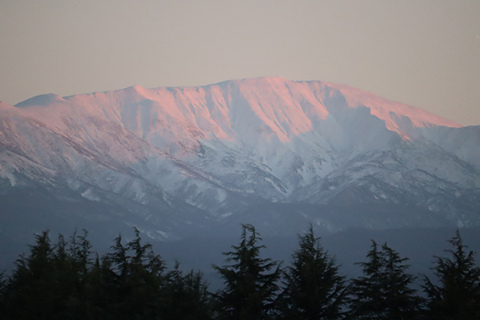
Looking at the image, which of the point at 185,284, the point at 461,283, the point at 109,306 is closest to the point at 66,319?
the point at 109,306

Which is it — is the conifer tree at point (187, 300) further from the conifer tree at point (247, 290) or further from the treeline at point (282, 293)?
the conifer tree at point (247, 290)

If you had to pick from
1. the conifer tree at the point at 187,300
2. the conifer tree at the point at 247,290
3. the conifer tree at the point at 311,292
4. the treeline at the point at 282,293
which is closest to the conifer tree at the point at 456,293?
the treeline at the point at 282,293

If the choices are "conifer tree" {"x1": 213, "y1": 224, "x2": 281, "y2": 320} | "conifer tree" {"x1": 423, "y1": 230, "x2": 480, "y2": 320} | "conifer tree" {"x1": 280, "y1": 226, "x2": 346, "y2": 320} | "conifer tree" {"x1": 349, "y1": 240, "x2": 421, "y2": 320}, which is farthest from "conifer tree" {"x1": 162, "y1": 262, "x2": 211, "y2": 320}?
"conifer tree" {"x1": 423, "y1": 230, "x2": 480, "y2": 320}

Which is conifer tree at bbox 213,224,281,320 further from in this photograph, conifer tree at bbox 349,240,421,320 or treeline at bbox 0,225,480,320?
conifer tree at bbox 349,240,421,320

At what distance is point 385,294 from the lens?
47188mm

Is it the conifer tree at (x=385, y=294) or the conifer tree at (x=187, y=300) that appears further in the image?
the conifer tree at (x=187, y=300)

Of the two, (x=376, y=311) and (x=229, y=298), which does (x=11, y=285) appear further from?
(x=376, y=311)

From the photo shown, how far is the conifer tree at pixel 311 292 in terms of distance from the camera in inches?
→ 1880

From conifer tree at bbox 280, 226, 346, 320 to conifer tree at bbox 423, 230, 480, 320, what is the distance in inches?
222

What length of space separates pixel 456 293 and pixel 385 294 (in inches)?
172

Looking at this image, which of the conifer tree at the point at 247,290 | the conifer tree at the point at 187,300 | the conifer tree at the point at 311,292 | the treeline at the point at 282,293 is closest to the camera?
the treeline at the point at 282,293

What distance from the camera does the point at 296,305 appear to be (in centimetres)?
4794

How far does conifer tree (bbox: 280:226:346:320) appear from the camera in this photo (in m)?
47.8

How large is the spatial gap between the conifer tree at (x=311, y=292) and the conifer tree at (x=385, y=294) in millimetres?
1196
